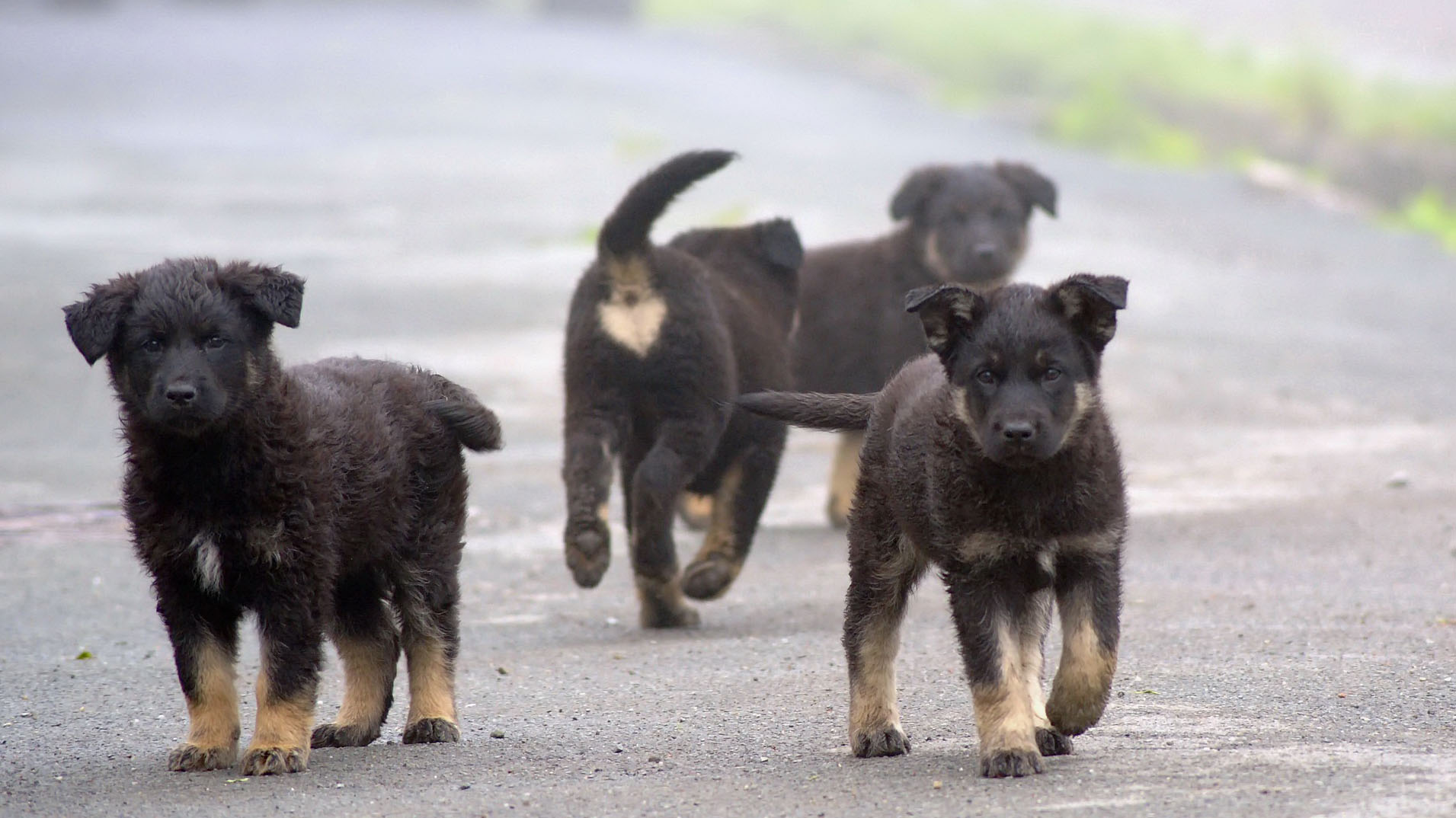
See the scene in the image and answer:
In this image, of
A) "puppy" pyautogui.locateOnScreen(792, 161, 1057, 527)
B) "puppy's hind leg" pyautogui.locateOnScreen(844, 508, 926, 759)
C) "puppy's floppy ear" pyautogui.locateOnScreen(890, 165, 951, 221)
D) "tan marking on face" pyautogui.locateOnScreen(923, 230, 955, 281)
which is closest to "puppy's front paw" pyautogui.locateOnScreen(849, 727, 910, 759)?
"puppy's hind leg" pyautogui.locateOnScreen(844, 508, 926, 759)

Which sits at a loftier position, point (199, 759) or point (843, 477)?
point (199, 759)

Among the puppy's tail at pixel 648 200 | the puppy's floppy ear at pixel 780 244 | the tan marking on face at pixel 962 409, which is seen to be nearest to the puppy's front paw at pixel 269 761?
the tan marking on face at pixel 962 409

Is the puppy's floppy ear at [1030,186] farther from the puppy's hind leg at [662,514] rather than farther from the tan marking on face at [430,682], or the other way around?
the tan marking on face at [430,682]

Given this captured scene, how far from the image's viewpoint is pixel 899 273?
10.9m

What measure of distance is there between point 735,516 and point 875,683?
278cm

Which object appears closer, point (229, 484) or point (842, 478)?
point (229, 484)

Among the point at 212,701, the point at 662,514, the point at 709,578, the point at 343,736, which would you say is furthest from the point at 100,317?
the point at 709,578

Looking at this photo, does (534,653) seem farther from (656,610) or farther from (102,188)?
(102,188)

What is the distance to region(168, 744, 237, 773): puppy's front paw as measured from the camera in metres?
5.68

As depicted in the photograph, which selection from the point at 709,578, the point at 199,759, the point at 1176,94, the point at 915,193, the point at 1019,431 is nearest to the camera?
the point at 1019,431

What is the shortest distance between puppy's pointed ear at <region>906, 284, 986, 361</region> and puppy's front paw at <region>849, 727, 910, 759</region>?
1.18m

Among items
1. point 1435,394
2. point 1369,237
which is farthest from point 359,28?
point 1435,394

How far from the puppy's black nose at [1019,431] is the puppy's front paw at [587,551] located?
9.77 ft

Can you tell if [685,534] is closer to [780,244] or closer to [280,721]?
[780,244]
